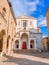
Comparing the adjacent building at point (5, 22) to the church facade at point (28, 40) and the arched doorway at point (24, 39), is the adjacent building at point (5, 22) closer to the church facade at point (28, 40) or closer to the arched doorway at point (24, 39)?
the church facade at point (28, 40)

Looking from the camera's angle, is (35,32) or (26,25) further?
(26,25)

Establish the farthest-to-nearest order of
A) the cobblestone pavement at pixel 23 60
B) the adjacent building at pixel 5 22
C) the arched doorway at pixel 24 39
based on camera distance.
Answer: the arched doorway at pixel 24 39 → the adjacent building at pixel 5 22 → the cobblestone pavement at pixel 23 60

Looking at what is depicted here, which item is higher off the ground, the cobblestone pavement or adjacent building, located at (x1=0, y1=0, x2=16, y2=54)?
adjacent building, located at (x1=0, y1=0, x2=16, y2=54)

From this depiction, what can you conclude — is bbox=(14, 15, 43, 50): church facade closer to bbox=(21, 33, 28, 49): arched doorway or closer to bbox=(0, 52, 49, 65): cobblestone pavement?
bbox=(21, 33, 28, 49): arched doorway

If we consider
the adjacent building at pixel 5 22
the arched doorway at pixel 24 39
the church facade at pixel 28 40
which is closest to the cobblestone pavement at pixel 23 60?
the adjacent building at pixel 5 22

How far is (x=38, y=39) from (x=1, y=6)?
19579 millimetres

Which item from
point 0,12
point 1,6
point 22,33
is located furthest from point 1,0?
point 22,33

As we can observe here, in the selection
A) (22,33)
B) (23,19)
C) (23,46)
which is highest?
(23,19)

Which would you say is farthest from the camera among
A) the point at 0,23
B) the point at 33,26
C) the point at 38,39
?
the point at 33,26

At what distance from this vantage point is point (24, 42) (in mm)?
32938

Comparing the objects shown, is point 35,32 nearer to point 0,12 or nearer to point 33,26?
point 33,26

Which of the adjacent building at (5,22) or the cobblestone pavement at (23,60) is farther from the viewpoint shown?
the adjacent building at (5,22)

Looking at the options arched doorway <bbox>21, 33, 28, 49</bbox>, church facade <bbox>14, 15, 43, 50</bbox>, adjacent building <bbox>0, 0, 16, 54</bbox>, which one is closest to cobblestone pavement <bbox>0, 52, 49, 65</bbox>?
adjacent building <bbox>0, 0, 16, 54</bbox>

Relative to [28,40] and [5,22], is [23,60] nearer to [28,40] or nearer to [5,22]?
[5,22]
